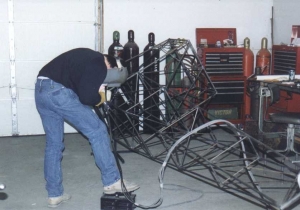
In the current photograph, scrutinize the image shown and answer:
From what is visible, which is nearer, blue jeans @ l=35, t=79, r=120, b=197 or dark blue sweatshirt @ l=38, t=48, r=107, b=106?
dark blue sweatshirt @ l=38, t=48, r=107, b=106

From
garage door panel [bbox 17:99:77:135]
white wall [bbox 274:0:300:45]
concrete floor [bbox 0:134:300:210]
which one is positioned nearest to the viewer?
concrete floor [bbox 0:134:300:210]

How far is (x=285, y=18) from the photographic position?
267 inches

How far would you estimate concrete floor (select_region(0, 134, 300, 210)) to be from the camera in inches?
153

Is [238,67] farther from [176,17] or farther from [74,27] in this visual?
[74,27]

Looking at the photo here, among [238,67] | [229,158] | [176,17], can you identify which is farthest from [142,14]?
[229,158]

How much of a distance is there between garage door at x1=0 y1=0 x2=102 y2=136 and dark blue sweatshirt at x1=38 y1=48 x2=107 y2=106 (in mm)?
2748

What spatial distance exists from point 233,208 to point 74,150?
96.4 inches

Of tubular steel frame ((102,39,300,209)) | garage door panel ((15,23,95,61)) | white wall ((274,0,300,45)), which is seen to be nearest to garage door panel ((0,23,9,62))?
garage door panel ((15,23,95,61))

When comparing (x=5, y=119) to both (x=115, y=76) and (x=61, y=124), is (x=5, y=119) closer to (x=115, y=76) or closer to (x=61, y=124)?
(x=61, y=124)

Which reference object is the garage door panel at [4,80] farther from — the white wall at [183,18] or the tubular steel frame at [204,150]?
the tubular steel frame at [204,150]

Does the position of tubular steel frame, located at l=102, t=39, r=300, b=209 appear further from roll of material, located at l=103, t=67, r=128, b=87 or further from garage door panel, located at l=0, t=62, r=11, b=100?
garage door panel, located at l=0, t=62, r=11, b=100

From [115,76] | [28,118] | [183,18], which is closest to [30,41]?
[28,118]

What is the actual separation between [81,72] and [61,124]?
19.4 inches

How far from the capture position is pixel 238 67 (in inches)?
260
